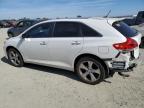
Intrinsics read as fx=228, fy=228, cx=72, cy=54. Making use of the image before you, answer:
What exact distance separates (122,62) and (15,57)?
4.00m

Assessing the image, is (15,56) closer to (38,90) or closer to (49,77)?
(49,77)

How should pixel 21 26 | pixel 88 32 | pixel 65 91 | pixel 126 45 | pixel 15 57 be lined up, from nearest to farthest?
pixel 126 45, pixel 65 91, pixel 88 32, pixel 15 57, pixel 21 26

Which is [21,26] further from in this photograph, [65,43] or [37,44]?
[65,43]

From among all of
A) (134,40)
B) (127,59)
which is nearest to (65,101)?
(127,59)

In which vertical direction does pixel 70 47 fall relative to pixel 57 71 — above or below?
above

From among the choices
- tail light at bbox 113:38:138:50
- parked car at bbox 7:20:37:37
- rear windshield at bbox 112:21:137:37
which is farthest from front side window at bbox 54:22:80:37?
parked car at bbox 7:20:37:37

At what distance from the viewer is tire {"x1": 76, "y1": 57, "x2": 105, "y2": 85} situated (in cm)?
570

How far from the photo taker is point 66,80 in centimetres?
639

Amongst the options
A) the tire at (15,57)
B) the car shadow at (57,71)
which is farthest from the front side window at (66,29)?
the tire at (15,57)

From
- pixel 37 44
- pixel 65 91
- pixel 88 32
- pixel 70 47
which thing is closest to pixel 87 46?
pixel 88 32

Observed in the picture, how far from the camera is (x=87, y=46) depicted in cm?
574

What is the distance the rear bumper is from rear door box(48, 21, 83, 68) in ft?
3.00

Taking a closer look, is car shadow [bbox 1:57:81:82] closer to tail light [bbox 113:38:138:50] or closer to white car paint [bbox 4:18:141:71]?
white car paint [bbox 4:18:141:71]

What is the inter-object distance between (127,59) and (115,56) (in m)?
0.30
